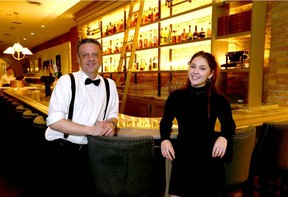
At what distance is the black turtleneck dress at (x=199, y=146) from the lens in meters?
1.56

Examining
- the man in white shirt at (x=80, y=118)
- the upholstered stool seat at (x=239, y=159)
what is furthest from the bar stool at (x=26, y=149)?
the upholstered stool seat at (x=239, y=159)

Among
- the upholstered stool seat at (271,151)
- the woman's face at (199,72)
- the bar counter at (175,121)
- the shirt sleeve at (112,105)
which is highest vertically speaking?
the woman's face at (199,72)

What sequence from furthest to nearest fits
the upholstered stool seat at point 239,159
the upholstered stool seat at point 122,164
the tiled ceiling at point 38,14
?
the tiled ceiling at point 38,14
the upholstered stool seat at point 239,159
the upholstered stool seat at point 122,164

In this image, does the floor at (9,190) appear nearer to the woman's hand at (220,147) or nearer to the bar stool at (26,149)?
the bar stool at (26,149)

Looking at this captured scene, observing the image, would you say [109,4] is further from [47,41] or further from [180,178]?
[47,41]

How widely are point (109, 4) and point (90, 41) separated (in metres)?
3.80

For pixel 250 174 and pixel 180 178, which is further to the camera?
pixel 250 174

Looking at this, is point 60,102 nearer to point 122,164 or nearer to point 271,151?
point 122,164

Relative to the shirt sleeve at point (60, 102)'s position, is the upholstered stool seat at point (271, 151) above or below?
below

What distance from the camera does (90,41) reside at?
5.51 feet

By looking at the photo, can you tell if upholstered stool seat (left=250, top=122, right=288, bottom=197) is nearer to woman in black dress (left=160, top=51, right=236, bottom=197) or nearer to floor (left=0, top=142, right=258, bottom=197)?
woman in black dress (left=160, top=51, right=236, bottom=197)

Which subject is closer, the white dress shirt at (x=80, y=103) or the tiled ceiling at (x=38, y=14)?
the white dress shirt at (x=80, y=103)

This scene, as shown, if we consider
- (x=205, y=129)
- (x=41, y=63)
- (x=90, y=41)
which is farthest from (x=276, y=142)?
(x=41, y=63)

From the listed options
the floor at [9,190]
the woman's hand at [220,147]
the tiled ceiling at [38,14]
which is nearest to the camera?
the woman's hand at [220,147]
